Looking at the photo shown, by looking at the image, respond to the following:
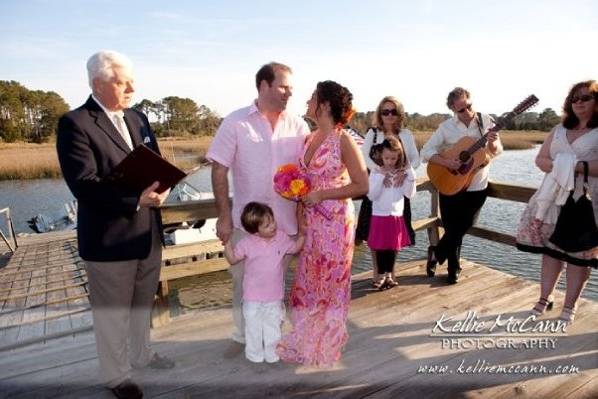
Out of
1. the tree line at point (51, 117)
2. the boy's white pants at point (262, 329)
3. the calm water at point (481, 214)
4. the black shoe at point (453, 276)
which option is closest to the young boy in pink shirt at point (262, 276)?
the boy's white pants at point (262, 329)

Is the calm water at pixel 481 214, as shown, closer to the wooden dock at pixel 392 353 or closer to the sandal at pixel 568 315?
the wooden dock at pixel 392 353

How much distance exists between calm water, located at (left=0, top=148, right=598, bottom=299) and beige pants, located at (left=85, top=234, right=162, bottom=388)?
→ 3.34m

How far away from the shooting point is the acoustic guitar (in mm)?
4121

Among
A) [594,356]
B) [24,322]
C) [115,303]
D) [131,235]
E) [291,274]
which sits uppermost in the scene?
[131,235]

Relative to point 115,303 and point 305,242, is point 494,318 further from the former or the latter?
point 115,303

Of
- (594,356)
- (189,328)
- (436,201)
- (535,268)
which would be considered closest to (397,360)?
(594,356)

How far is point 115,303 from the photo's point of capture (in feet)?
8.14

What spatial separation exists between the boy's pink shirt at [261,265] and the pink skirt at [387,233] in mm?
1523

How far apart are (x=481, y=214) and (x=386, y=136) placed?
11743mm

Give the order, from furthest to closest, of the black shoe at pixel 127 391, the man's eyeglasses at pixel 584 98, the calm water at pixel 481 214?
the calm water at pixel 481 214
the man's eyeglasses at pixel 584 98
the black shoe at pixel 127 391

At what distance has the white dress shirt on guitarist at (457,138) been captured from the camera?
426 cm

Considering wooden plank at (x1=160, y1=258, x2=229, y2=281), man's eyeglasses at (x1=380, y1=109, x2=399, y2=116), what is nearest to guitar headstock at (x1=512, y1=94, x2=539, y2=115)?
man's eyeglasses at (x1=380, y1=109, x2=399, y2=116)

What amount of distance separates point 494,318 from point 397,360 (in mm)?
1185

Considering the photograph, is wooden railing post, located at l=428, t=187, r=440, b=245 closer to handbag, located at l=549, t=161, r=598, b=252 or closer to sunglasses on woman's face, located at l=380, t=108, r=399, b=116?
sunglasses on woman's face, located at l=380, t=108, r=399, b=116
